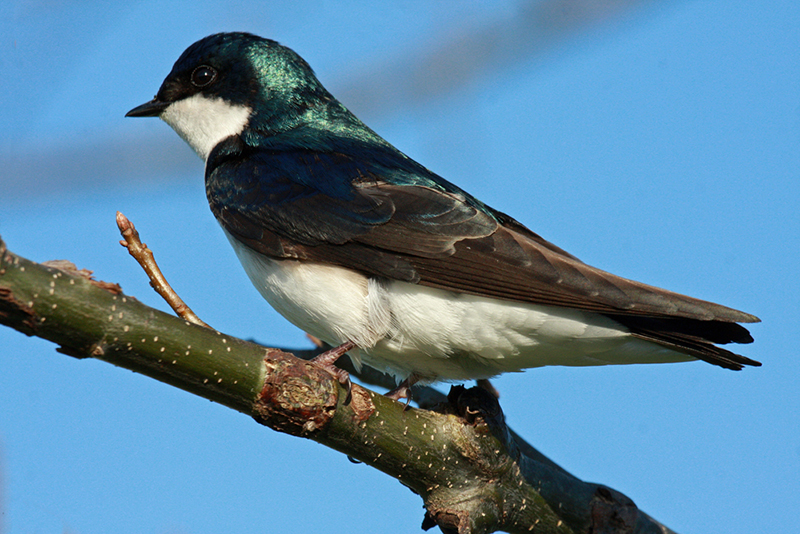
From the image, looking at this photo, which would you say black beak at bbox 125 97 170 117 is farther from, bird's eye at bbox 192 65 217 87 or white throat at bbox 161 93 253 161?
bird's eye at bbox 192 65 217 87

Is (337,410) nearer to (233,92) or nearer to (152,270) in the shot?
(152,270)

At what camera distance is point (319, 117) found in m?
4.45

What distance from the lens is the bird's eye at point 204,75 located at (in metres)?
4.57

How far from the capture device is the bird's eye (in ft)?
15.0

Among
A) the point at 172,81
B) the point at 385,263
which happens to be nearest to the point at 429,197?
the point at 385,263

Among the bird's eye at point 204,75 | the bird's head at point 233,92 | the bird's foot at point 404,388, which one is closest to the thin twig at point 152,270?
the bird's foot at point 404,388

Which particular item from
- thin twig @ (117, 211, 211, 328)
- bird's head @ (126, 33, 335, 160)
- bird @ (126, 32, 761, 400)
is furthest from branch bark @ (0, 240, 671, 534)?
bird's head @ (126, 33, 335, 160)

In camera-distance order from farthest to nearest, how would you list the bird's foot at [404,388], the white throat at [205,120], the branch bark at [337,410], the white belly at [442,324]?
the white throat at [205,120] → the bird's foot at [404,388] → the white belly at [442,324] → the branch bark at [337,410]

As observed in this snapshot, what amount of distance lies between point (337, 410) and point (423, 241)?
3.22ft

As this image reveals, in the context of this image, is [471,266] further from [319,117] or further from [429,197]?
[319,117]

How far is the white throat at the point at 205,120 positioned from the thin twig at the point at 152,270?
1.28 metres

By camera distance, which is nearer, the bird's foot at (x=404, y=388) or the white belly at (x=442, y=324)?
the white belly at (x=442, y=324)

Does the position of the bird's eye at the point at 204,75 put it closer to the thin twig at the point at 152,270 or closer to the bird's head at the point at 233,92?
the bird's head at the point at 233,92

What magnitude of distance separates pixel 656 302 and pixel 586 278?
11.4 inches
